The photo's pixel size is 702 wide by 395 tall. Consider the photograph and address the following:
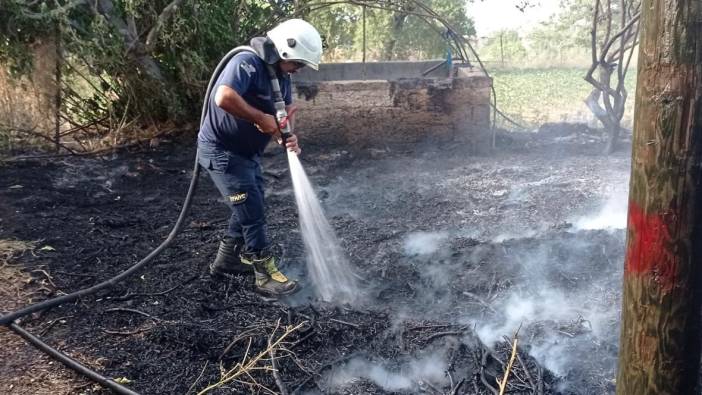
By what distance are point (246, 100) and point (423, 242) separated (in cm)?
225

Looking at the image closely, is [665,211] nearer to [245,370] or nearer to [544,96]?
[245,370]

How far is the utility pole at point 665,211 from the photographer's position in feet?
6.14

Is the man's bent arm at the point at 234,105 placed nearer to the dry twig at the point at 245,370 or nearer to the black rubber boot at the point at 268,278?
the black rubber boot at the point at 268,278

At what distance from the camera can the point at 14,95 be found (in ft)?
25.5

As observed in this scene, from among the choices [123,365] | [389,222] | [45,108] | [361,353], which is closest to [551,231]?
[389,222]

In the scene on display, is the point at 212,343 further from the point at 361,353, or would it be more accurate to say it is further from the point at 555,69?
the point at 555,69

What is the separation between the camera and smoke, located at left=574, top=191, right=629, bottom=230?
5.52 meters

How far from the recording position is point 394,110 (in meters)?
8.41

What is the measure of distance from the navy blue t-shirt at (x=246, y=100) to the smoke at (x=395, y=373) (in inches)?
69.5

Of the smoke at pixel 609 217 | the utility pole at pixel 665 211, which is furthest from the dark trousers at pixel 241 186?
the smoke at pixel 609 217

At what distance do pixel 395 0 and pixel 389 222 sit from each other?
18.3ft

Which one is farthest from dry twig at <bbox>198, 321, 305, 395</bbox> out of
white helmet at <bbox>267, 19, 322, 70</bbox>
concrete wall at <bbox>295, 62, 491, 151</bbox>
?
concrete wall at <bbox>295, 62, 491, 151</bbox>

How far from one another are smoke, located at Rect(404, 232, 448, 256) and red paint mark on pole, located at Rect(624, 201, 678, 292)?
10.2ft

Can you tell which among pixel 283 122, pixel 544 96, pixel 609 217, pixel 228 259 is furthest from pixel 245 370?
pixel 544 96
